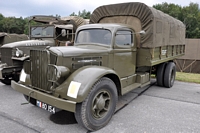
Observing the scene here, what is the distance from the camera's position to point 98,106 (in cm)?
306

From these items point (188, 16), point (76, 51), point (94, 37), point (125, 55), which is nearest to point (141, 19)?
point (125, 55)

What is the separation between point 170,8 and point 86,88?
57064mm

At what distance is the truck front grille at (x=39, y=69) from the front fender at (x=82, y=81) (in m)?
0.40

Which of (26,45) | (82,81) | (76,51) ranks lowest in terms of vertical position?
(82,81)

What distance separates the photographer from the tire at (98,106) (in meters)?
2.83

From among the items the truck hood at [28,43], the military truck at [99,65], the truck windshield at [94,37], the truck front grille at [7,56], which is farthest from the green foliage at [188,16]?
the truck front grille at [7,56]

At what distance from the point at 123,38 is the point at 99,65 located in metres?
1.04

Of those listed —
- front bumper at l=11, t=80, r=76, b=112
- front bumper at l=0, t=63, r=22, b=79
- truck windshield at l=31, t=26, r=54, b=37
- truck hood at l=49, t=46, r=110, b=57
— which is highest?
truck windshield at l=31, t=26, r=54, b=37

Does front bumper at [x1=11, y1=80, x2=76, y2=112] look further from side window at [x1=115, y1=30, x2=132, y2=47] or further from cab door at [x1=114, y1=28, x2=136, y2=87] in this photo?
side window at [x1=115, y1=30, x2=132, y2=47]

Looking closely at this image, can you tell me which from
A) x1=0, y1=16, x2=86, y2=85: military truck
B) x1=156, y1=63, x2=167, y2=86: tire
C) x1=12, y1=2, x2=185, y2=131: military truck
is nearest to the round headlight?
x1=0, y1=16, x2=86, y2=85: military truck

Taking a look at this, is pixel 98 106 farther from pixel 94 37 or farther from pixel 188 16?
pixel 188 16

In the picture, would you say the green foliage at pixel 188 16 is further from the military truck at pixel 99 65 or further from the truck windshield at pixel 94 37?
the truck windshield at pixel 94 37

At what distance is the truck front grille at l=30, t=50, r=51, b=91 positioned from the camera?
3115 millimetres

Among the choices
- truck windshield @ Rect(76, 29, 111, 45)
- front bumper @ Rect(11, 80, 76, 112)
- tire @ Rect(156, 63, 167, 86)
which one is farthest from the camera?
tire @ Rect(156, 63, 167, 86)
